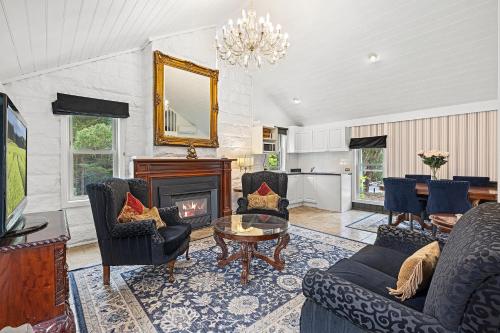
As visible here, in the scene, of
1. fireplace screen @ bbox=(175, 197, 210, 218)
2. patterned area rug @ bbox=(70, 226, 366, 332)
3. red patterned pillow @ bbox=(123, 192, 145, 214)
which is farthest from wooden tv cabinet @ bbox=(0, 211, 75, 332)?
fireplace screen @ bbox=(175, 197, 210, 218)

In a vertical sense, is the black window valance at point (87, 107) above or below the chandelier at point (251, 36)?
below

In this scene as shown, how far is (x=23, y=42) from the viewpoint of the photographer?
220 centimetres

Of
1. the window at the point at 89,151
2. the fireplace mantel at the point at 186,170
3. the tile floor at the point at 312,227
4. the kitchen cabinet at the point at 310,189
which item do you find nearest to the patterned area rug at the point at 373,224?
the tile floor at the point at 312,227

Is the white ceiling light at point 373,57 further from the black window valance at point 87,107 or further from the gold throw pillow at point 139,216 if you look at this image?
the gold throw pillow at point 139,216

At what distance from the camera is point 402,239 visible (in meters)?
2.16

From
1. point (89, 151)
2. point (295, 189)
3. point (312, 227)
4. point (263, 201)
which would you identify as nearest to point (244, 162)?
point (263, 201)

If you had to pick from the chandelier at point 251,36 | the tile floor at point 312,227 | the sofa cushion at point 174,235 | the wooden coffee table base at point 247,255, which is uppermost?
the chandelier at point 251,36

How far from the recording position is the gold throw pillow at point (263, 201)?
158 inches

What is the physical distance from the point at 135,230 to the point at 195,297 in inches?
33.5

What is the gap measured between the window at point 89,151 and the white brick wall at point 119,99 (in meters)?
0.20

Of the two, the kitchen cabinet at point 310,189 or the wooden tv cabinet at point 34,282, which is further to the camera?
the kitchen cabinet at point 310,189

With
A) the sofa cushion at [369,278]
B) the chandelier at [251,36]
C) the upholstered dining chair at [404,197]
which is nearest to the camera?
the sofa cushion at [369,278]

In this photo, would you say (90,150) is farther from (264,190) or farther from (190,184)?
(264,190)

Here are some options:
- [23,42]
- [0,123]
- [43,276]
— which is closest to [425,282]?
[43,276]
